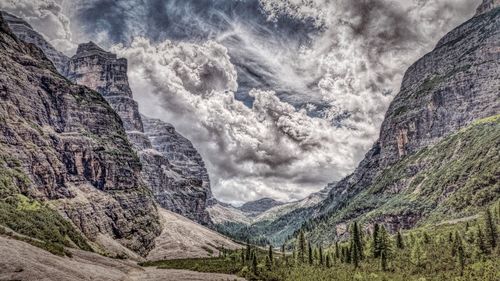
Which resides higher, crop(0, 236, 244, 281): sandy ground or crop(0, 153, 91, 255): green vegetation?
crop(0, 153, 91, 255): green vegetation

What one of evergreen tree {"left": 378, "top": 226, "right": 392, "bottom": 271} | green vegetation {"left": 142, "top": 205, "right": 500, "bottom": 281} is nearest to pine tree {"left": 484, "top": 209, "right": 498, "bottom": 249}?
green vegetation {"left": 142, "top": 205, "right": 500, "bottom": 281}

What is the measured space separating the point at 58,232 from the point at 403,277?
13597 centimetres

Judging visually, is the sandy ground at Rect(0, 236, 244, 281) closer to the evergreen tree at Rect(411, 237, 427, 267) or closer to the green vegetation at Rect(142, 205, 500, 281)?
the green vegetation at Rect(142, 205, 500, 281)

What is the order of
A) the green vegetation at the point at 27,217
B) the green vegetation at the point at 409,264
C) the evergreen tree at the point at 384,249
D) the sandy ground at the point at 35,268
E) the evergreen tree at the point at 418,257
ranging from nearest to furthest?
the sandy ground at the point at 35,268 < the green vegetation at the point at 409,264 < the evergreen tree at the point at 418,257 < the evergreen tree at the point at 384,249 < the green vegetation at the point at 27,217

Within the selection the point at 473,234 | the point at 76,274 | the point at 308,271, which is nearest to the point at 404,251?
the point at 473,234

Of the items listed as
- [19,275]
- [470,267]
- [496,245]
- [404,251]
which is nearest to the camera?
[19,275]

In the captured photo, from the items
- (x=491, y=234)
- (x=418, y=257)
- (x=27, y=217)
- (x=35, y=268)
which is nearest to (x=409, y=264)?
(x=418, y=257)

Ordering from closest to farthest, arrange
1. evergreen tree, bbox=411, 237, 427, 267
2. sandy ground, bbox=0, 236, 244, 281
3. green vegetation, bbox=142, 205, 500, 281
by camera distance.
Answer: sandy ground, bbox=0, 236, 244, 281
green vegetation, bbox=142, 205, 500, 281
evergreen tree, bbox=411, 237, 427, 267

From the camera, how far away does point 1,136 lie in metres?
200

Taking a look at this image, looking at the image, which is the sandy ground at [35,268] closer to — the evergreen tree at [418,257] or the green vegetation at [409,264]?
the green vegetation at [409,264]

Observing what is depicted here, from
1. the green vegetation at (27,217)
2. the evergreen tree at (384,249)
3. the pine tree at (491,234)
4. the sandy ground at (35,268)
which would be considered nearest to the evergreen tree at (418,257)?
the evergreen tree at (384,249)

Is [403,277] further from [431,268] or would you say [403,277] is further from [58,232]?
[58,232]

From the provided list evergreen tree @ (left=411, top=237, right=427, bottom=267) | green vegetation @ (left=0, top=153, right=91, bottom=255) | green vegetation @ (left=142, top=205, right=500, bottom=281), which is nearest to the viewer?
green vegetation @ (left=142, top=205, right=500, bottom=281)

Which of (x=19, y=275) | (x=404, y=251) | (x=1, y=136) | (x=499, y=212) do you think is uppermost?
(x=1, y=136)
